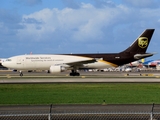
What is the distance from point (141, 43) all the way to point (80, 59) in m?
10.6

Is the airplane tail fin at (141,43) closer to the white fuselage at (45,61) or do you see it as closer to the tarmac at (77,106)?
the white fuselage at (45,61)

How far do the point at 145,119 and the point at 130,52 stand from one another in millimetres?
50009

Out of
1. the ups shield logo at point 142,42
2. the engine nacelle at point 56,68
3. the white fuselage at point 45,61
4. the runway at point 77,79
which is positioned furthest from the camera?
the ups shield logo at point 142,42

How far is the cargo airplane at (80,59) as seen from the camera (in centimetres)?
6450

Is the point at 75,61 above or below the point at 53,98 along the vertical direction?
above

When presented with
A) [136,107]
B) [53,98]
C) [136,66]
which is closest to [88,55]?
[53,98]

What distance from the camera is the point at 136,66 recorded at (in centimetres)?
17150

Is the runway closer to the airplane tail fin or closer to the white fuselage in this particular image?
the white fuselage

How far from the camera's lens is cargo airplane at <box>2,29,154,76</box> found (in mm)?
64500

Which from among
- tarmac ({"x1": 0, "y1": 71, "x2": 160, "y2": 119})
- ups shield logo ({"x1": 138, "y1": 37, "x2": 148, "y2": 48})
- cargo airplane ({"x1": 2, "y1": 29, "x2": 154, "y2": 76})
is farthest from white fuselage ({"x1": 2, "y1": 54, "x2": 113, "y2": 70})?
ups shield logo ({"x1": 138, "y1": 37, "x2": 148, "y2": 48})

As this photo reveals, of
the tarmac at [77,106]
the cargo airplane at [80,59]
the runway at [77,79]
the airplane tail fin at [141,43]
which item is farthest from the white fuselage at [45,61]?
the airplane tail fin at [141,43]

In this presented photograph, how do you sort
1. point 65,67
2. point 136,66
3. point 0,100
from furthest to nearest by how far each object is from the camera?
point 136,66, point 65,67, point 0,100

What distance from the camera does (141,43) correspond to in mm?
66062

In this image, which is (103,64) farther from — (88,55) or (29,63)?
(29,63)
